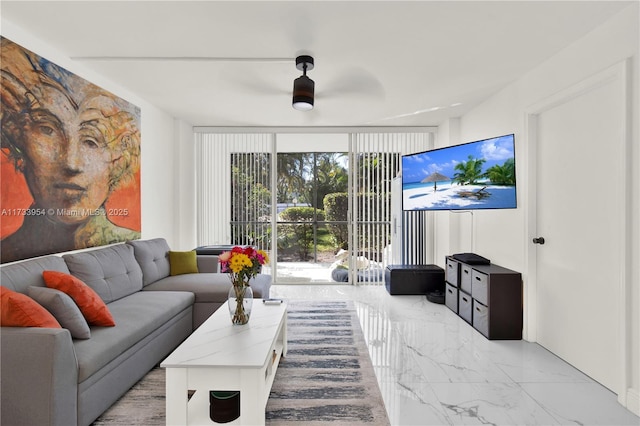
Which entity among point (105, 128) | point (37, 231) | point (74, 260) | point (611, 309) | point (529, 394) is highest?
point (105, 128)

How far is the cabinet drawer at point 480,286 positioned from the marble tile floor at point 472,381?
347mm

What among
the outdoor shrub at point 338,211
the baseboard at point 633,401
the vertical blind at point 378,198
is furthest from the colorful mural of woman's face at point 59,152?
the outdoor shrub at point 338,211

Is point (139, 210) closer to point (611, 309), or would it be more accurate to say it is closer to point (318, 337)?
point (318, 337)

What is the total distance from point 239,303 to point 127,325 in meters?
0.74

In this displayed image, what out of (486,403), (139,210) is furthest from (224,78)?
(486,403)

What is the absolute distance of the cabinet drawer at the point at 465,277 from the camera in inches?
136

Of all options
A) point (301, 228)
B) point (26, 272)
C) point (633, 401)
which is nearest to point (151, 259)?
point (26, 272)

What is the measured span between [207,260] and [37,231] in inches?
66.1

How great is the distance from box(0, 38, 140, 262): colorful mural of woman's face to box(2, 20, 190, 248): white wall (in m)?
0.35

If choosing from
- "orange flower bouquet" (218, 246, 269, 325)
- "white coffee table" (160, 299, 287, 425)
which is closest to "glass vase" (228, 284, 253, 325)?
"orange flower bouquet" (218, 246, 269, 325)

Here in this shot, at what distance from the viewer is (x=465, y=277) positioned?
3.54 m

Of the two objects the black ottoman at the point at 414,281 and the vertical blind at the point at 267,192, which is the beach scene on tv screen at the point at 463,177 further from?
the black ottoman at the point at 414,281

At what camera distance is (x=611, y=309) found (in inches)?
86.2

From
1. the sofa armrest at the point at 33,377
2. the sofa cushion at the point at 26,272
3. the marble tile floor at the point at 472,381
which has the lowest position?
the marble tile floor at the point at 472,381
